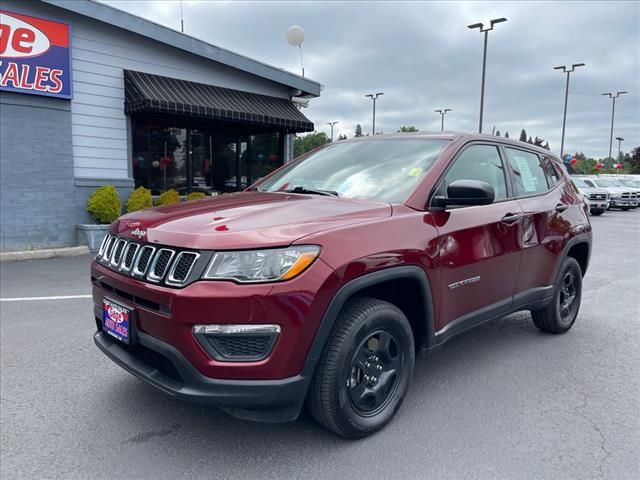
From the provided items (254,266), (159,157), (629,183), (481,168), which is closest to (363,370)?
(254,266)

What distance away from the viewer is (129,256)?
2689 millimetres

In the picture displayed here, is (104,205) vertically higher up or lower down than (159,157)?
lower down

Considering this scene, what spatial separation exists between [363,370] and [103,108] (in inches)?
358

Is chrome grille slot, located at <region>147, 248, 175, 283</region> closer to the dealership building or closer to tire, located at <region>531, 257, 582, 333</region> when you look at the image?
tire, located at <region>531, 257, 582, 333</region>

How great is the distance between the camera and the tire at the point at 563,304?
448 cm

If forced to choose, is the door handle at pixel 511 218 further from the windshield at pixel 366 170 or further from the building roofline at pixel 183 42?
the building roofline at pixel 183 42

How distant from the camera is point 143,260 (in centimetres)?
255

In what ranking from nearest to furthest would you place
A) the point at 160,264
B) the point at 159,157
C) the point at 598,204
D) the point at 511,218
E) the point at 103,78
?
the point at 160,264 < the point at 511,218 < the point at 103,78 < the point at 159,157 < the point at 598,204

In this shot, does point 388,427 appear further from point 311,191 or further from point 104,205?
point 104,205

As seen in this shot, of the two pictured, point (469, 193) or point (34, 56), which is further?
point (34, 56)

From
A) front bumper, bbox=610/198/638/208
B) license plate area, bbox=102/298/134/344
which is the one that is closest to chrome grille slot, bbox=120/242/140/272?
license plate area, bbox=102/298/134/344

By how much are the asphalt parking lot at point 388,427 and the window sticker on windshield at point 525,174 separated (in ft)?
4.59

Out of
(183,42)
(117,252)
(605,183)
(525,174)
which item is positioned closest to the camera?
(117,252)

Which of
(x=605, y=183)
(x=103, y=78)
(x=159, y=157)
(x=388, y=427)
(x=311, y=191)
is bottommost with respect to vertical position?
(x=388, y=427)
